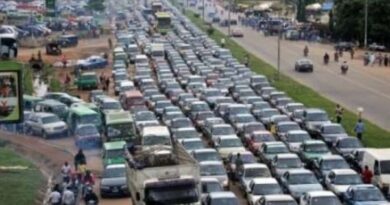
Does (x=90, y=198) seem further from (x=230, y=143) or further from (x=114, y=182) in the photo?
(x=230, y=143)

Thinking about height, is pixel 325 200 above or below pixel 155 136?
below

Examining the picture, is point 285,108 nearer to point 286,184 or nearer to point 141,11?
point 286,184

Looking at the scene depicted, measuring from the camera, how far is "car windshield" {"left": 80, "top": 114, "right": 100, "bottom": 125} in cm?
5100

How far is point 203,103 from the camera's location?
5562cm

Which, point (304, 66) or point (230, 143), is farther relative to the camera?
point (304, 66)

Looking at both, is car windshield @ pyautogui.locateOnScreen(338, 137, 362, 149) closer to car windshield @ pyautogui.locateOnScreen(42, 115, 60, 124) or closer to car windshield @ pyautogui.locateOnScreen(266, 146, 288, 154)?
car windshield @ pyautogui.locateOnScreen(266, 146, 288, 154)

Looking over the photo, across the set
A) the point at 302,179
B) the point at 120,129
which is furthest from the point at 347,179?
the point at 120,129

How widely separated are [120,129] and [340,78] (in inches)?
1321

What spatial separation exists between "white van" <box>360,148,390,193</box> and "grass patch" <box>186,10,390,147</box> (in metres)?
8.56

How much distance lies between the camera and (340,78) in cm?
7775

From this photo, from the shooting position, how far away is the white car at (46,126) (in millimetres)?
51406

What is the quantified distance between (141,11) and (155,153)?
132 m

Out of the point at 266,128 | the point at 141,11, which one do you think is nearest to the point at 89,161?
the point at 266,128

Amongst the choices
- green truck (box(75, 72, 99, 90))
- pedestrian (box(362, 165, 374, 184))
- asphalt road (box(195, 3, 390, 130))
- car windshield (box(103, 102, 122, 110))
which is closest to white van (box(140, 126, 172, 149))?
pedestrian (box(362, 165, 374, 184))
